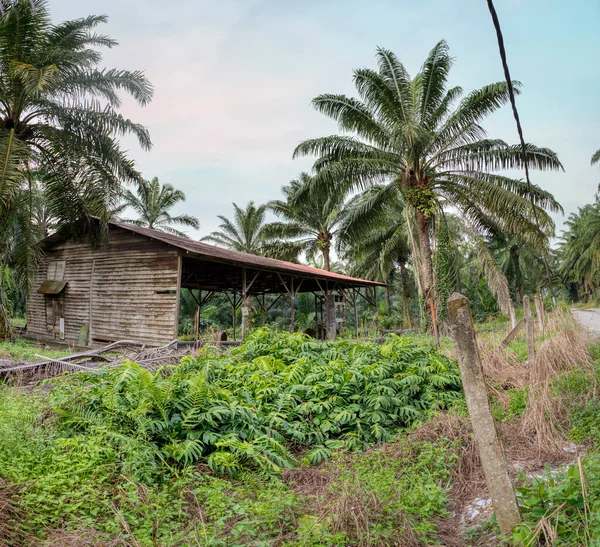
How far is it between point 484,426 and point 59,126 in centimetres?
1427

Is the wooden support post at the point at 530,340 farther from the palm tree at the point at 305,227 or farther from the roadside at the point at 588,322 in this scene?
the palm tree at the point at 305,227

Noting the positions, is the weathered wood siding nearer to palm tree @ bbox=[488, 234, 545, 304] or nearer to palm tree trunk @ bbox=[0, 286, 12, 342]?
palm tree trunk @ bbox=[0, 286, 12, 342]

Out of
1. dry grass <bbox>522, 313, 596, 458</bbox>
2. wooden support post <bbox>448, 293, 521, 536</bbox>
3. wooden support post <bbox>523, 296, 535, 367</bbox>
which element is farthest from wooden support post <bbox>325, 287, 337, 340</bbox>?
wooden support post <bbox>448, 293, 521, 536</bbox>

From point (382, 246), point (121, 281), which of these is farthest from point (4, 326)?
point (382, 246)

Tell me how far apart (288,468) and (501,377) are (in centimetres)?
451

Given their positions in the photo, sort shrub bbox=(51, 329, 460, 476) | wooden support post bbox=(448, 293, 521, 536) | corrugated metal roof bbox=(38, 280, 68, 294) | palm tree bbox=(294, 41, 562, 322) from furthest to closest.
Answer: corrugated metal roof bbox=(38, 280, 68, 294) → palm tree bbox=(294, 41, 562, 322) → shrub bbox=(51, 329, 460, 476) → wooden support post bbox=(448, 293, 521, 536)

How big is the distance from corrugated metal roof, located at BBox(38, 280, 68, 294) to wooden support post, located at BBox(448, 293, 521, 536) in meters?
16.6

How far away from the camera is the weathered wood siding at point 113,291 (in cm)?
1340

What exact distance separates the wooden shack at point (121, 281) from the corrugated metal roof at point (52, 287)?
0.15ft

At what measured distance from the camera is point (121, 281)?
1459 centimetres

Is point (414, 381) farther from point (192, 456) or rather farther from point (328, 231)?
point (328, 231)

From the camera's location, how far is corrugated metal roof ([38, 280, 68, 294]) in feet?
53.2

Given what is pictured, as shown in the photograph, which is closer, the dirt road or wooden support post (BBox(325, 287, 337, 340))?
the dirt road

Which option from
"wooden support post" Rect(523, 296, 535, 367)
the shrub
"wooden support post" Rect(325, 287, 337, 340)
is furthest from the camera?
"wooden support post" Rect(325, 287, 337, 340)
